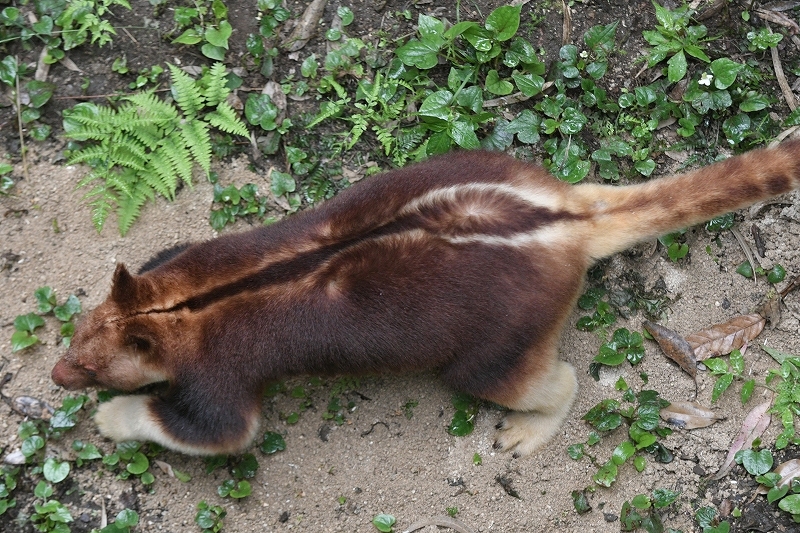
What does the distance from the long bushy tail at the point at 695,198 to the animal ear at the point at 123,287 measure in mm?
3249

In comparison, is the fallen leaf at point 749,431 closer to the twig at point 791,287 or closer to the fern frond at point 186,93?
the twig at point 791,287

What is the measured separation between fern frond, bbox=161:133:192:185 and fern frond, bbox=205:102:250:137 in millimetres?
335

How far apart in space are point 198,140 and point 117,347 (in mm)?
2042

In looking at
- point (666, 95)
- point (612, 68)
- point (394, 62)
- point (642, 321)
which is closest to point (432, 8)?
point (394, 62)

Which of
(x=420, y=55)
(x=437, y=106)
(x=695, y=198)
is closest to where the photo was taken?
(x=695, y=198)

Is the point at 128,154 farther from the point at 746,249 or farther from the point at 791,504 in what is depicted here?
the point at 791,504

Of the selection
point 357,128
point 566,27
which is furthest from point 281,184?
point 566,27

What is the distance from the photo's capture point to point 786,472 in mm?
6043

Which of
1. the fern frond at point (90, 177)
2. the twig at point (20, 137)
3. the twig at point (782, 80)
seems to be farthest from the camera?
the twig at point (782, 80)

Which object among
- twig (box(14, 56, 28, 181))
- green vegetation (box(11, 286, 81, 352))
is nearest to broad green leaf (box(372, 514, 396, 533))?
green vegetation (box(11, 286, 81, 352))

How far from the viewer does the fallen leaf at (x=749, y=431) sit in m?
6.18

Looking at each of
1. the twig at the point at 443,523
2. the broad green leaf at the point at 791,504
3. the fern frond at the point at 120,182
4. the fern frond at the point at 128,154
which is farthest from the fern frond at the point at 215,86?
the broad green leaf at the point at 791,504

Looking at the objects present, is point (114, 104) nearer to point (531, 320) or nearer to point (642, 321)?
point (531, 320)

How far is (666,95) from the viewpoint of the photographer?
7.17 metres
